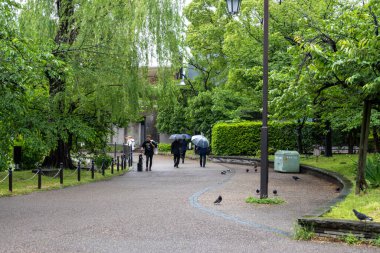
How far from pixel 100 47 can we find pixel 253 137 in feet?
58.5

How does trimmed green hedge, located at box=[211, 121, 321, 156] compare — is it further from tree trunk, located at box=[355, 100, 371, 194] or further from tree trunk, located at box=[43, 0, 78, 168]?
tree trunk, located at box=[355, 100, 371, 194]

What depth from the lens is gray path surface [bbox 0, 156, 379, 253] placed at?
22.3ft

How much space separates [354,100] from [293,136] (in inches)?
793

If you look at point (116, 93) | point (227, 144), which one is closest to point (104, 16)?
point (116, 93)

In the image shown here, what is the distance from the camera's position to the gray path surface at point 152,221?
22.3ft

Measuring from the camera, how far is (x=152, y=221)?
349 inches

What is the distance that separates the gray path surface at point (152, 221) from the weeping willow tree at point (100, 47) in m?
4.75

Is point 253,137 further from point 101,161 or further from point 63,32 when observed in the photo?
point 63,32

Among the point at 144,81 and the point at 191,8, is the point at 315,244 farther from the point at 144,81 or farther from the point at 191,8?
the point at 191,8

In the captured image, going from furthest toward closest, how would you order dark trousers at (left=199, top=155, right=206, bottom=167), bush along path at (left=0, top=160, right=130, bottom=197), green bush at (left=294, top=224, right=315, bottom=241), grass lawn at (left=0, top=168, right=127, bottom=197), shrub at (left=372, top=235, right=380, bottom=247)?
dark trousers at (left=199, top=155, right=206, bottom=167) < grass lawn at (left=0, top=168, right=127, bottom=197) < bush along path at (left=0, top=160, right=130, bottom=197) < green bush at (left=294, top=224, right=315, bottom=241) < shrub at (left=372, top=235, right=380, bottom=247)

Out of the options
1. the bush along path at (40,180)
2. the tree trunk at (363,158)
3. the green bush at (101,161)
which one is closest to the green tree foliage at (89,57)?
the bush along path at (40,180)

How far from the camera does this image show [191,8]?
1625 inches

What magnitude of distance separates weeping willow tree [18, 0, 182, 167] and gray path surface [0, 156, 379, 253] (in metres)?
4.75

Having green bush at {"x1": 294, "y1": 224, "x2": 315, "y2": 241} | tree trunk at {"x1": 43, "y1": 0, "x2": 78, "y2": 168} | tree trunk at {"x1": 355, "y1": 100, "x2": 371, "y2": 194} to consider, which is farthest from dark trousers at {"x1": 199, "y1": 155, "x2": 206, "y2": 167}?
green bush at {"x1": 294, "y1": 224, "x2": 315, "y2": 241}
